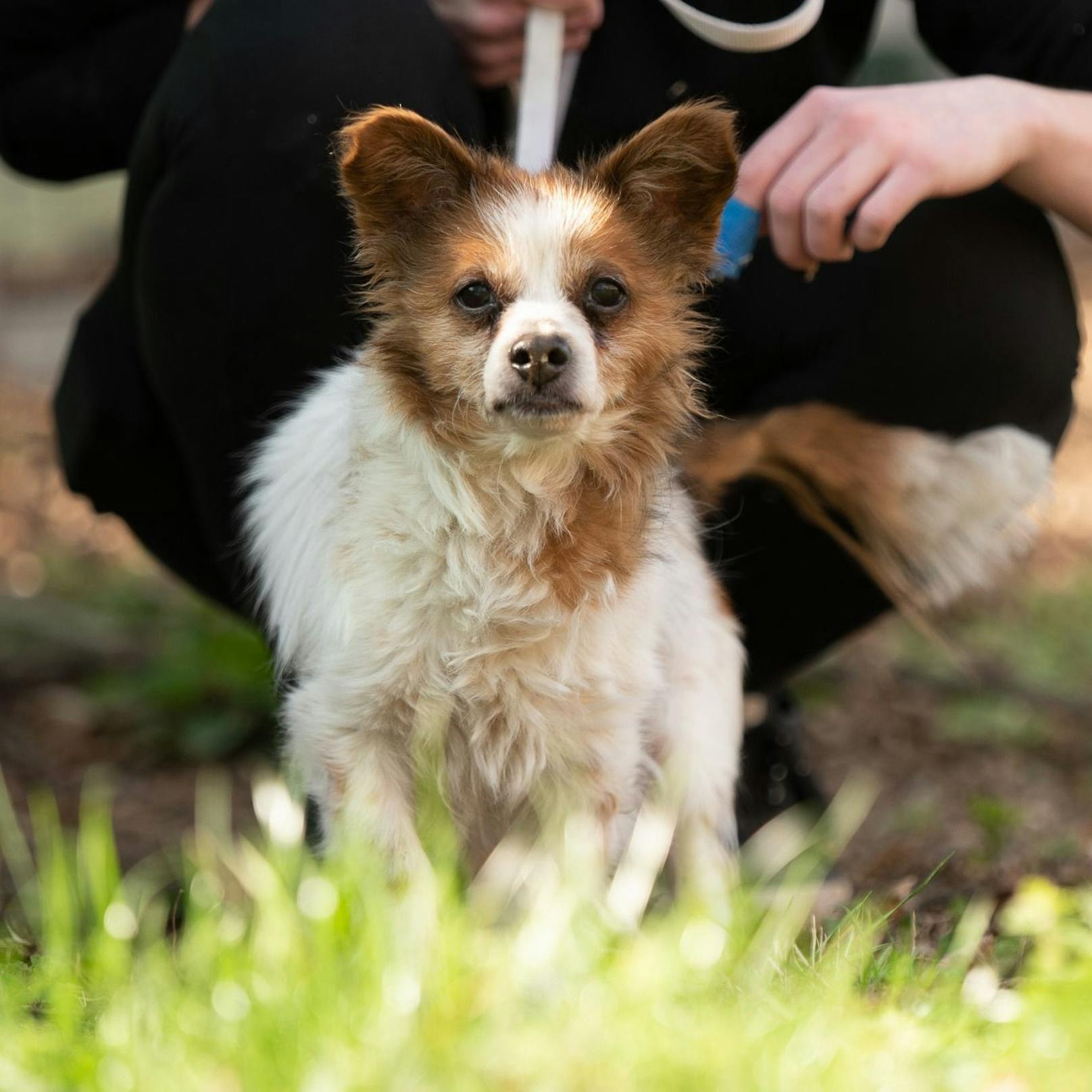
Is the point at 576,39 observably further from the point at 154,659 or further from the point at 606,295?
the point at 154,659

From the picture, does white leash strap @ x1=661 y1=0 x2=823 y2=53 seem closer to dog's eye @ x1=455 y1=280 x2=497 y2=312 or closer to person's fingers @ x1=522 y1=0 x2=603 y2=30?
person's fingers @ x1=522 y1=0 x2=603 y2=30

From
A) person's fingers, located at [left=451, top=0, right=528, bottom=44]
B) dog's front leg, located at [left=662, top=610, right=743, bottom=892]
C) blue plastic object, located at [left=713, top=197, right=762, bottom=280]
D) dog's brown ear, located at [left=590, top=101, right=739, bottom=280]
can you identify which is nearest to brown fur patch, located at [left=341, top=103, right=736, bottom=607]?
dog's brown ear, located at [left=590, top=101, right=739, bottom=280]

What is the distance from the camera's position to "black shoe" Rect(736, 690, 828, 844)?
2.94 metres

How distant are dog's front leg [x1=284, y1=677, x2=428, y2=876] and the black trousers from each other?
645 millimetres

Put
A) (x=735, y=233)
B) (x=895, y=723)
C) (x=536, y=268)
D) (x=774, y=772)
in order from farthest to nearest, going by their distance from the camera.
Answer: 1. (x=895, y=723)
2. (x=774, y=772)
3. (x=735, y=233)
4. (x=536, y=268)

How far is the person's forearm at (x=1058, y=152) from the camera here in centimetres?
231

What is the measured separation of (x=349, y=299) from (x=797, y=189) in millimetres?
733

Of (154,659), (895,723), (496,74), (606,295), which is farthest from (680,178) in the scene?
(154,659)

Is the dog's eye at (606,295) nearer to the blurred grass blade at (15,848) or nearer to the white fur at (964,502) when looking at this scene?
the white fur at (964,502)

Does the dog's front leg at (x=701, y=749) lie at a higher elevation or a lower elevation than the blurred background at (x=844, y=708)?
higher

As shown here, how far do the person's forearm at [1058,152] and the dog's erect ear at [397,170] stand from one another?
89cm

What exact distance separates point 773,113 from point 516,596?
1085 millimetres

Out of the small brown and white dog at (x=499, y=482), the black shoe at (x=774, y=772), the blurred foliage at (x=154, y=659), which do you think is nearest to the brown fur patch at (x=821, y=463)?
the small brown and white dog at (x=499, y=482)

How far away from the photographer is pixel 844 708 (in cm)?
383
